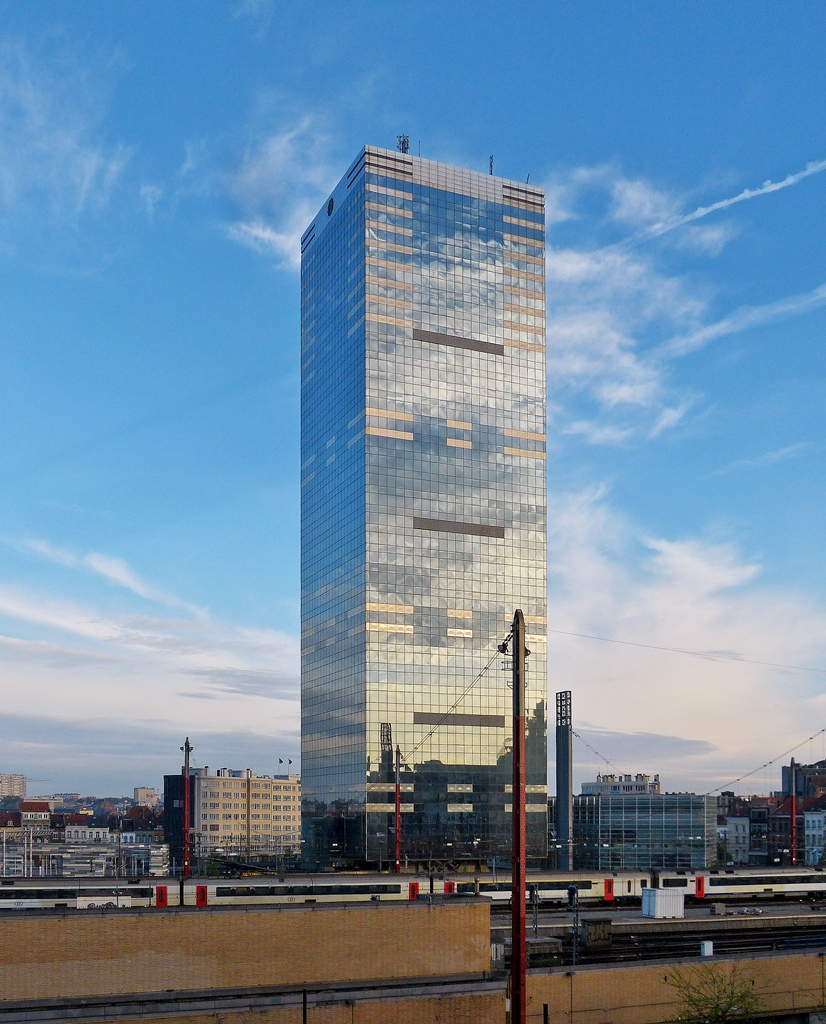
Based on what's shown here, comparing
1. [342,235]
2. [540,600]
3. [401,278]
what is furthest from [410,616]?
Result: [342,235]

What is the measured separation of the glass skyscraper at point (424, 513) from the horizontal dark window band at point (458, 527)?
26cm

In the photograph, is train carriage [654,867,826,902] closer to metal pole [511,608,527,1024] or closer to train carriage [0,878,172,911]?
train carriage [0,878,172,911]

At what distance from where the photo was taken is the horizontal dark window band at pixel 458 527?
484 feet

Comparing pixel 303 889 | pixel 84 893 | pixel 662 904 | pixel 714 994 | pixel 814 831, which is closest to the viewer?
pixel 714 994

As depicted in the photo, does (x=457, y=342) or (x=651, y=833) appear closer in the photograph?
(x=457, y=342)

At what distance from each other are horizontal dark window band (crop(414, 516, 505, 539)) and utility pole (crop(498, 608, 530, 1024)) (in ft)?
367

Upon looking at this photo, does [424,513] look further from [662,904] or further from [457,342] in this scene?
[662,904]

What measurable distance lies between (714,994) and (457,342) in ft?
391

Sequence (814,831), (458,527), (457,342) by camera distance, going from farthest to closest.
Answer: (814,831)
(457,342)
(458,527)

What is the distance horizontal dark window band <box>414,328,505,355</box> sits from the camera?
152250 millimetres

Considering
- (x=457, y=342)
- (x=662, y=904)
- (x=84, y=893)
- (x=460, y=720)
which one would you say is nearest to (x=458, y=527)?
(x=460, y=720)

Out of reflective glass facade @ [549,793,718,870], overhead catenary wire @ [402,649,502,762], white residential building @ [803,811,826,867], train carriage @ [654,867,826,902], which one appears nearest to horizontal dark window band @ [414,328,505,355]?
overhead catenary wire @ [402,649,502,762]

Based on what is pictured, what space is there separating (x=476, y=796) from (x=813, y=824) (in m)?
83.3

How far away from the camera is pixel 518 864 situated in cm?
3356
